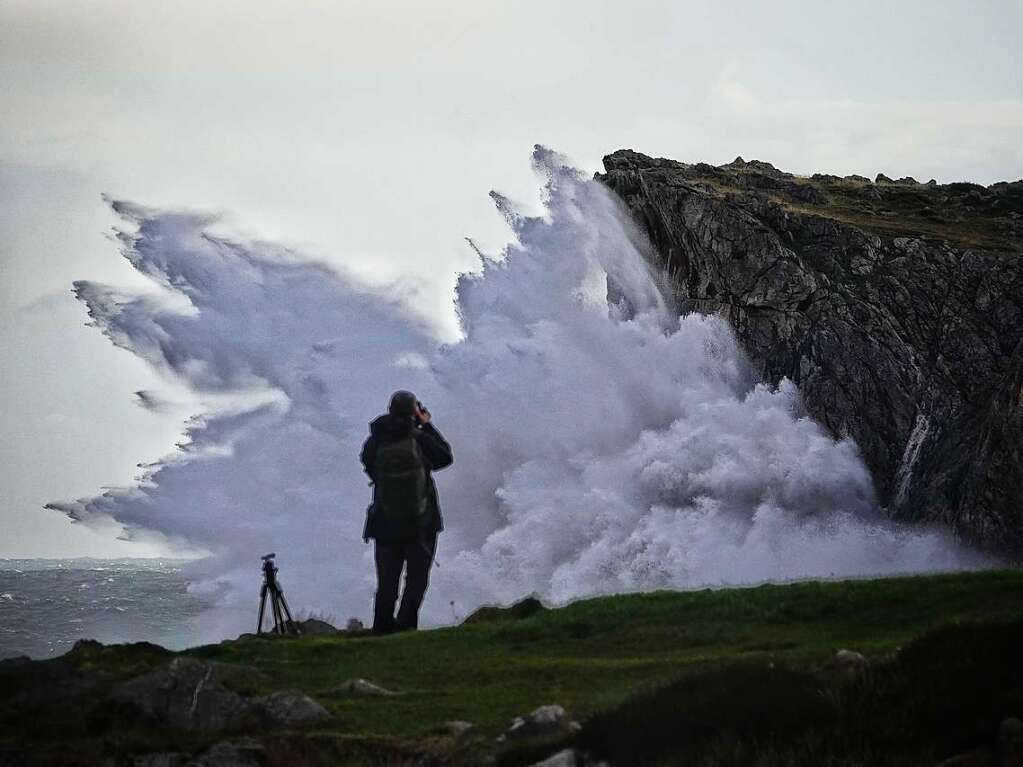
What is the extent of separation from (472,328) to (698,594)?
127 ft

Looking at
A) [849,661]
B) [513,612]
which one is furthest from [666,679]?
[513,612]

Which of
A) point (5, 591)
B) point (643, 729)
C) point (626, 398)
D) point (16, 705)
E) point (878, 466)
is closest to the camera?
point (643, 729)

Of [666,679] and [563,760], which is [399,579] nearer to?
[666,679]

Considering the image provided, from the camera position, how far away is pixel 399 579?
66.8 ft

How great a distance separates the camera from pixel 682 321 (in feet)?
184

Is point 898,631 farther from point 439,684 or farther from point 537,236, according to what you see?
point 537,236

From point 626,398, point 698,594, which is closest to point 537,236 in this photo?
point 626,398

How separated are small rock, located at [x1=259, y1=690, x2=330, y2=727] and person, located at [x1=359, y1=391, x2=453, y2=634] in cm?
524

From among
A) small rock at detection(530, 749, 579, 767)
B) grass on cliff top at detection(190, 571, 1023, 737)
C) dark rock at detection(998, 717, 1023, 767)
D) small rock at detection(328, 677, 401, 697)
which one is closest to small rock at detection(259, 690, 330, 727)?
grass on cliff top at detection(190, 571, 1023, 737)

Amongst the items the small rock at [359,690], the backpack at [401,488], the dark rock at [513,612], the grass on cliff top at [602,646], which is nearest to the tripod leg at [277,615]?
the grass on cliff top at [602,646]

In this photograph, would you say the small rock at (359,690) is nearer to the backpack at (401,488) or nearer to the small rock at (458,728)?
the small rock at (458,728)

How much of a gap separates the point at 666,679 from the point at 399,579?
8214 millimetres

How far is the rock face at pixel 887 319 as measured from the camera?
143 ft

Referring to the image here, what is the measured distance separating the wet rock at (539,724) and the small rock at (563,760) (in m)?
1.02
